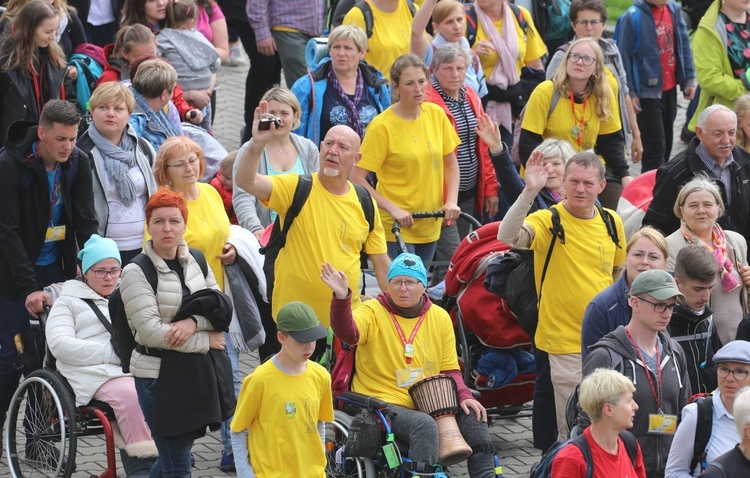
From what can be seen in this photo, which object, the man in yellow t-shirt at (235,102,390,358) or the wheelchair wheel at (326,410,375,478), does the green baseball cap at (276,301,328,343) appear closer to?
the wheelchair wheel at (326,410,375,478)

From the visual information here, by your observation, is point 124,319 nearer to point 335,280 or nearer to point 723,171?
point 335,280

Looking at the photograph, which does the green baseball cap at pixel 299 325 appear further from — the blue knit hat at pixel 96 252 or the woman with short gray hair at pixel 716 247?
the woman with short gray hair at pixel 716 247

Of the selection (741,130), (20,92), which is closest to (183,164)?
(20,92)

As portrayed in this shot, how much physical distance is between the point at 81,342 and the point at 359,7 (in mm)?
4131

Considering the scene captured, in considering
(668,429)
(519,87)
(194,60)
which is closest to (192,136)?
(194,60)

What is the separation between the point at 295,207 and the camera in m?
8.34

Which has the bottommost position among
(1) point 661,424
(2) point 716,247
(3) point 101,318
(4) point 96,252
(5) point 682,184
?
(1) point 661,424

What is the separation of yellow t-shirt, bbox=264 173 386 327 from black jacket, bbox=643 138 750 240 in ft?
6.91

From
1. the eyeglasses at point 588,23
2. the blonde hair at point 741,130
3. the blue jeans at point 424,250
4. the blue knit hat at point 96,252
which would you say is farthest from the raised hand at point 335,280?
the eyeglasses at point 588,23

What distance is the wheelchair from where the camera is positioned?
318 inches

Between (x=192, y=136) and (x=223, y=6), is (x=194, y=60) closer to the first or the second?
(x=192, y=136)

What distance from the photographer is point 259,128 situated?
305 inches

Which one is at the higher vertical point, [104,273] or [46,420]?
[104,273]

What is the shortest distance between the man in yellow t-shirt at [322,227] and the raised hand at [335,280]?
51 centimetres
